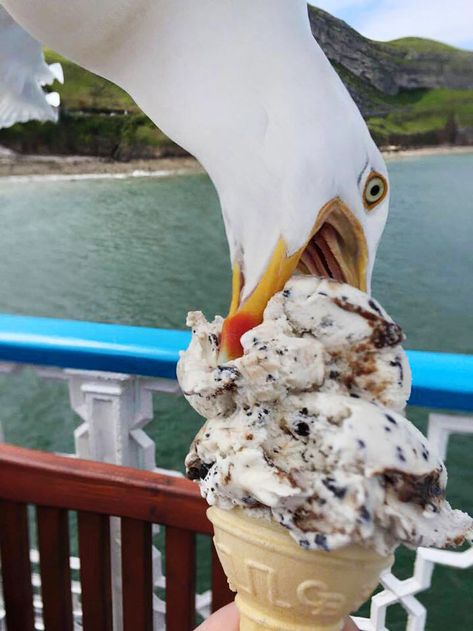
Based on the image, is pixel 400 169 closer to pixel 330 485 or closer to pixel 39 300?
pixel 39 300

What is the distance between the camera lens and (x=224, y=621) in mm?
397

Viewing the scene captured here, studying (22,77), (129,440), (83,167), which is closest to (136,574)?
(129,440)

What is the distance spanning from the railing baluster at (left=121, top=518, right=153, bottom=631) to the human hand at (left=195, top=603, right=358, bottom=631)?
216mm

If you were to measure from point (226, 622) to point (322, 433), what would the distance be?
0.54 ft

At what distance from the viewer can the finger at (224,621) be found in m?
0.39

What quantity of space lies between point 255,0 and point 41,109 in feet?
1.33

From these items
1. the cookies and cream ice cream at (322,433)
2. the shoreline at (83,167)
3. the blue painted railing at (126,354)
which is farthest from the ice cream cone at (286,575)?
the shoreline at (83,167)

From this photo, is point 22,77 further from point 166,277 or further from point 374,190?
point 166,277

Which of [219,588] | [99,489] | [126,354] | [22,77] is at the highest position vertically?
[22,77]

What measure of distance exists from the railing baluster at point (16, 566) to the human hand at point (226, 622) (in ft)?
1.00

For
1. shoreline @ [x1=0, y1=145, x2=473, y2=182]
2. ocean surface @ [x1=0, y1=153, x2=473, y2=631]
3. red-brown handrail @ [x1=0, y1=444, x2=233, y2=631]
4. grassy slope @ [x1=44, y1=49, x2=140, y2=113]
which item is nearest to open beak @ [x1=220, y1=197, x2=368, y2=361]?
ocean surface @ [x1=0, y1=153, x2=473, y2=631]

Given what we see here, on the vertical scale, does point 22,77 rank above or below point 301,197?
above

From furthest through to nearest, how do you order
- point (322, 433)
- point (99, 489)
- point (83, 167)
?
point (83, 167) < point (99, 489) < point (322, 433)

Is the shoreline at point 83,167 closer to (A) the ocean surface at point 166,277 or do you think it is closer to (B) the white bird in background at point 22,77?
(A) the ocean surface at point 166,277
